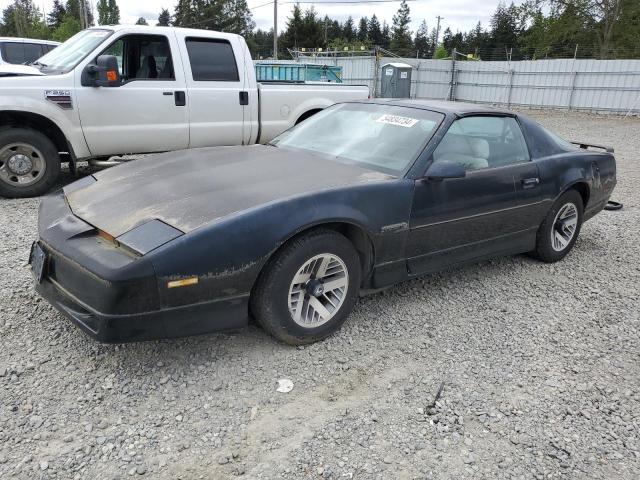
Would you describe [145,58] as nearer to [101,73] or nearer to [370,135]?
[101,73]

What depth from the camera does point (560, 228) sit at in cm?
477

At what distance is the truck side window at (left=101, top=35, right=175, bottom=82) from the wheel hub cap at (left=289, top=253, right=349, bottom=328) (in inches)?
175

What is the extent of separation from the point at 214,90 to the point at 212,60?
16.1 inches

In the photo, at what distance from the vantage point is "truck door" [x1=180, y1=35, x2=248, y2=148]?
6691 mm

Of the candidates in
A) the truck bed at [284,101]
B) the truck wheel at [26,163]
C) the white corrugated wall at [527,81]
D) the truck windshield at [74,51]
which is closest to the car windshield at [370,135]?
the truck bed at [284,101]

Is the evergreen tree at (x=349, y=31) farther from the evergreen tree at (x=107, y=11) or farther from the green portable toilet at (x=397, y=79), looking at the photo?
the green portable toilet at (x=397, y=79)

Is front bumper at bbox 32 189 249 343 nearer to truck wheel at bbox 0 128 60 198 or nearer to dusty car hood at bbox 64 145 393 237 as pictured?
dusty car hood at bbox 64 145 393 237

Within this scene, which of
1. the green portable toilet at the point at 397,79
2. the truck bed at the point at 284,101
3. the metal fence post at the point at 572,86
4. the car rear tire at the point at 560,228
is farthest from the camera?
the metal fence post at the point at 572,86

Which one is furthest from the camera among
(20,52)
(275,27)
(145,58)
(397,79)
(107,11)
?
(107,11)

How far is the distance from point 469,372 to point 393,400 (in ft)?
1.85

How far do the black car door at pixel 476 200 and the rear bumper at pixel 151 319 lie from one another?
51.5 inches

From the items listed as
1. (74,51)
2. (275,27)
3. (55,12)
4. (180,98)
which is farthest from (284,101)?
(55,12)

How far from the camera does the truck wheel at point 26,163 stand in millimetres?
5812

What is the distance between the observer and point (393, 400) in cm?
276
